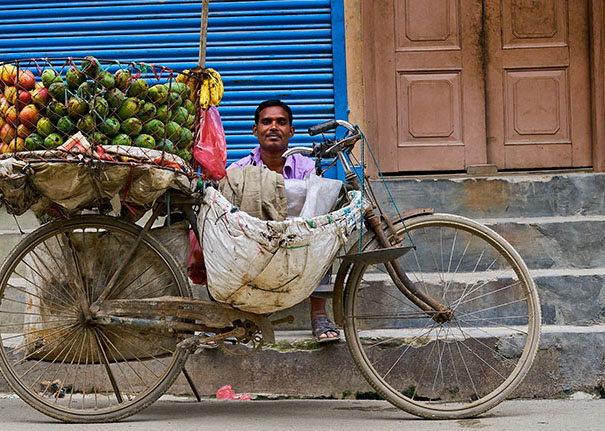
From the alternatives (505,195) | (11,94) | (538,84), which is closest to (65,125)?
(11,94)

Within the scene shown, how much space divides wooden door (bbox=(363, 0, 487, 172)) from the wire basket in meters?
2.60

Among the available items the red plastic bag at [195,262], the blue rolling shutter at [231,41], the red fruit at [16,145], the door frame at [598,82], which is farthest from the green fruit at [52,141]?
the door frame at [598,82]

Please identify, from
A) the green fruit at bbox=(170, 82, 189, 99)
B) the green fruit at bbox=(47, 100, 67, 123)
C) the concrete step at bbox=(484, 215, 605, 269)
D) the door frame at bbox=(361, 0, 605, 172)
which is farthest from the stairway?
the green fruit at bbox=(47, 100, 67, 123)

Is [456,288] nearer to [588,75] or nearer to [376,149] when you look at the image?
[376,149]

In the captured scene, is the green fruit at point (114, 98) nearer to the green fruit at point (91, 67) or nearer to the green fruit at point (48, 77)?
the green fruit at point (91, 67)

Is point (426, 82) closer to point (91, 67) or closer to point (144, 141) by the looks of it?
point (144, 141)

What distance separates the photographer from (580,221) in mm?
4660

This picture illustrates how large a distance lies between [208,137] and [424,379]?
1.65 meters

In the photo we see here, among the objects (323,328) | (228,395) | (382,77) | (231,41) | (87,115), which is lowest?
(228,395)

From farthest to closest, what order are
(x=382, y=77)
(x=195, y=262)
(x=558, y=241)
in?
(x=382, y=77), (x=558, y=241), (x=195, y=262)

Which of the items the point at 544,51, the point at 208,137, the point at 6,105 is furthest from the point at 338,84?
the point at 6,105

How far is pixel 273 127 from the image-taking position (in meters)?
4.11

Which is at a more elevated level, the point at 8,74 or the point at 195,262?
the point at 8,74

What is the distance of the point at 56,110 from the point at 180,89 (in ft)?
1.74
